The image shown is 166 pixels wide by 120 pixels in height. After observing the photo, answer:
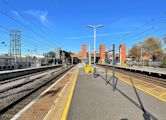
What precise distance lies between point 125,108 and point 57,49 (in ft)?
409

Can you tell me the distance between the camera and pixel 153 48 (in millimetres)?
118438

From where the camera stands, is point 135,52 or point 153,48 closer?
point 153,48

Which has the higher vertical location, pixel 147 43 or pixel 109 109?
pixel 147 43

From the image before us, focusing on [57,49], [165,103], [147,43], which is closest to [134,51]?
[147,43]

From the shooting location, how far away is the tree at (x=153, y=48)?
11762 centimetres

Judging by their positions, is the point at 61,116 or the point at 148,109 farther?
the point at 148,109

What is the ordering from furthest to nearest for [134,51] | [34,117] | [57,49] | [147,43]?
1. [134,51]
2. [57,49]
3. [147,43]
4. [34,117]

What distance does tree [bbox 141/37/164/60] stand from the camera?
4631 inches

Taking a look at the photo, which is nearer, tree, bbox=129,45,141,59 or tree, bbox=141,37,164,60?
tree, bbox=141,37,164,60

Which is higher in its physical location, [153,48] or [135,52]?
[153,48]

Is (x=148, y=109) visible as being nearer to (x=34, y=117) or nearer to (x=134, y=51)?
(x=34, y=117)

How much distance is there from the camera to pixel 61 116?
9.01m

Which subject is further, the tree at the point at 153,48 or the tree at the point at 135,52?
the tree at the point at 135,52

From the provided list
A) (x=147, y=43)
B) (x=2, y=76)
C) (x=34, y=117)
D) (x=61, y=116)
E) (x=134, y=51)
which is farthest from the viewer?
(x=134, y=51)
